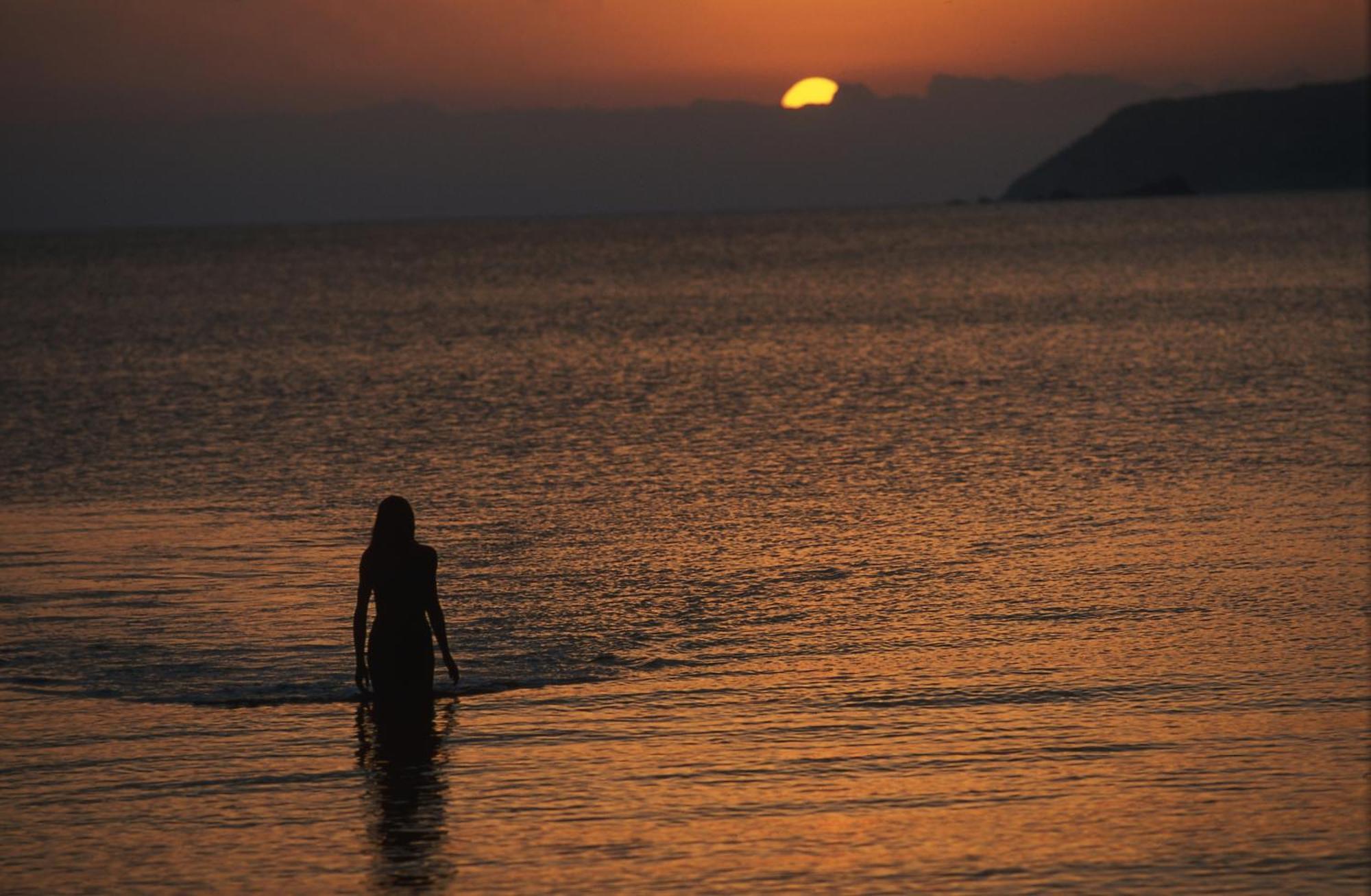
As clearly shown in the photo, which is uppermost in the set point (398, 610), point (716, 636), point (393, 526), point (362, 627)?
point (393, 526)

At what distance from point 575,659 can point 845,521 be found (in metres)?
6.05

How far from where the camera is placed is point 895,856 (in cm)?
749

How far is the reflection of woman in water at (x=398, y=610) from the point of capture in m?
10.1

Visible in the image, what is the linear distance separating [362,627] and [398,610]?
0.88 feet

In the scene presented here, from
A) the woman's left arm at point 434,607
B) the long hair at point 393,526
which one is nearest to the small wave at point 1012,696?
the woman's left arm at point 434,607

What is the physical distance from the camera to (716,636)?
1219cm

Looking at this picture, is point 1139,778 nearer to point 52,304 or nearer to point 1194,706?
point 1194,706

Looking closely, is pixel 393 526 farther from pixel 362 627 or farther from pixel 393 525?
pixel 362 627

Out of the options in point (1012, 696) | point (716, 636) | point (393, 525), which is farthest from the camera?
point (716, 636)

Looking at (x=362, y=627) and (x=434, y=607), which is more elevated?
(x=434, y=607)

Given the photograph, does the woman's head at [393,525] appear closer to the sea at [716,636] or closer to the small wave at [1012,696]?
the sea at [716,636]

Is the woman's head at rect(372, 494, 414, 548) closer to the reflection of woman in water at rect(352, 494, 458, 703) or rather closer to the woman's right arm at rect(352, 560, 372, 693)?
the reflection of woman in water at rect(352, 494, 458, 703)

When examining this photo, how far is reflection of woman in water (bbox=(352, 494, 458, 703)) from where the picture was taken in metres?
10.1

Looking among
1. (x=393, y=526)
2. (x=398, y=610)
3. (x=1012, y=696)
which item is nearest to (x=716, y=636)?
(x=1012, y=696)
